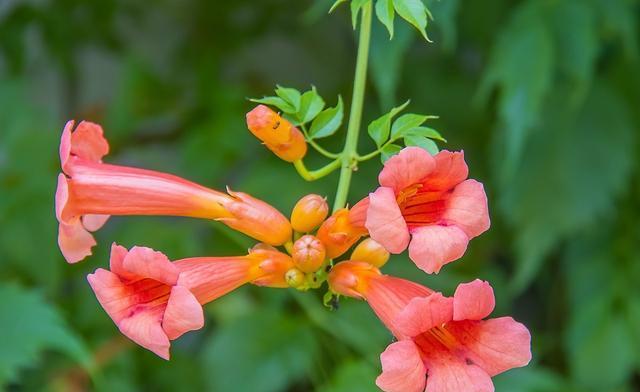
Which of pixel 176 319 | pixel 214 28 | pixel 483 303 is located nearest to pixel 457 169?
pixel 483 303

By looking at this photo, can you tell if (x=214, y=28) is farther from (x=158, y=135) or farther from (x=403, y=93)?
(x=403, y=93)

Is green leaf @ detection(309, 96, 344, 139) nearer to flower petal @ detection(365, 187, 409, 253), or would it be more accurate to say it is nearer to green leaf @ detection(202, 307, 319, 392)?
flower petal @ detection(365, 187, 409, 253)

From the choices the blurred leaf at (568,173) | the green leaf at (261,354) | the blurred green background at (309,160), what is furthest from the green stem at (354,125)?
the blurred leaf at (568,173)

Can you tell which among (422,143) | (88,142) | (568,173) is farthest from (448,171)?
(568,173)

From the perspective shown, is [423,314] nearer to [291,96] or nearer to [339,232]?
[339,232]

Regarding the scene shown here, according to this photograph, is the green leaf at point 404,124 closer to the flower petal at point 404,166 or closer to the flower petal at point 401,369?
the flower petal at point 404,166

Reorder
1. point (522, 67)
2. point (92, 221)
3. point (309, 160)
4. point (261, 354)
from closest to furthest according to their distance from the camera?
point (92, 221) < point (522, 67) < point (261, 354) < point (309, 160)

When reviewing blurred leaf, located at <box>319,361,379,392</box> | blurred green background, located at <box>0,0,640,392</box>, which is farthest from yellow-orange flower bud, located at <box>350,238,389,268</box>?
blurred leaf, located at <box>319,361,379,392</box>
